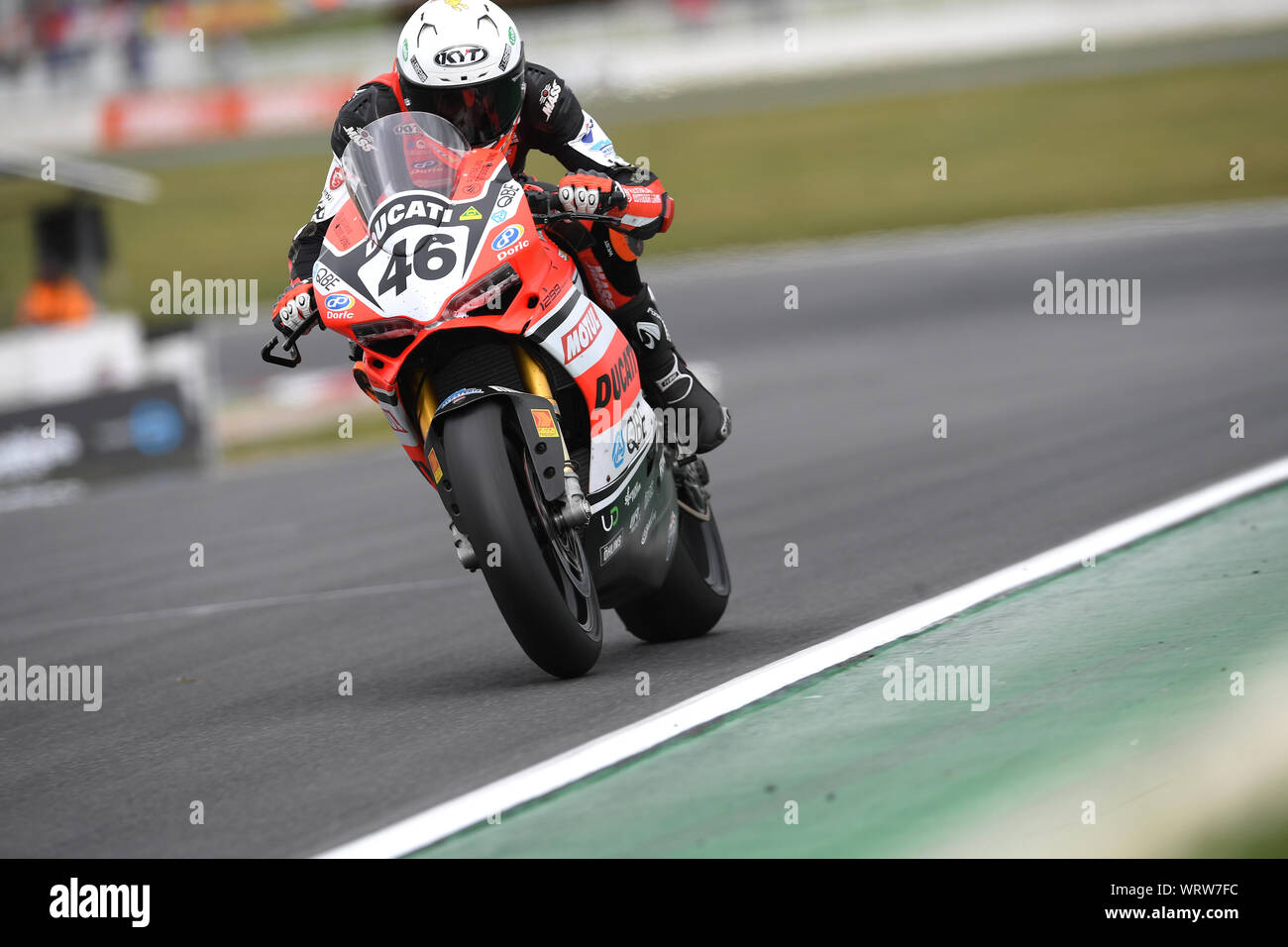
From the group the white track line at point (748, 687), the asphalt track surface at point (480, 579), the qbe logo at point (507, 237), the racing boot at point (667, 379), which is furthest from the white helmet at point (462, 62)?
the white track line at point (748, 687)

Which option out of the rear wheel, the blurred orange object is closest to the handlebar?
the rear wheel

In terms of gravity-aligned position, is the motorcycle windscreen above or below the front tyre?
above

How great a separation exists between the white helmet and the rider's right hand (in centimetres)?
62

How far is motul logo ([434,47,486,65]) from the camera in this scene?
494cm

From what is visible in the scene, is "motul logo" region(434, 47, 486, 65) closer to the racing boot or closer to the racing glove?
the racing glove

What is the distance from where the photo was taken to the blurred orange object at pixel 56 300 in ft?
50.1

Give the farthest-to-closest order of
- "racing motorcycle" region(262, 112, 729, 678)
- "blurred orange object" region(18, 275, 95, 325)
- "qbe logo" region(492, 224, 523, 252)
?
"blurred orange object" region(18, 275, 95, 325) → "qbe logo" region(492, 224, 523, 252) → "racing motorcycle" region(262, 112, 729, 678)

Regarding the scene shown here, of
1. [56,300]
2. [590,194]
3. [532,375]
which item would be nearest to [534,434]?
[532,375]

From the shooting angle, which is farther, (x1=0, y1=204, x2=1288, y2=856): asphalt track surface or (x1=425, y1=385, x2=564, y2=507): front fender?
(x1=425, y1=385, x2=564, y2=507): front fender

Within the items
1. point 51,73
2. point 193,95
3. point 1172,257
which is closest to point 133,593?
point 1172,257

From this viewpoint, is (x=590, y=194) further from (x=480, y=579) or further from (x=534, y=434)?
(x=480, y=579)

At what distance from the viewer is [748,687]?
4.74 metres

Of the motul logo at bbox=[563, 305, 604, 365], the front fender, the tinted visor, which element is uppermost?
the tinted visor

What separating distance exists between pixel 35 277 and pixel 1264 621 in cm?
1280
